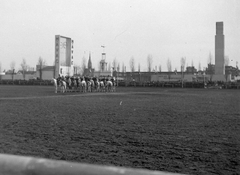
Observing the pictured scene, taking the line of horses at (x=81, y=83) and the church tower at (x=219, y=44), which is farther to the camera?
the church tower at (x=219, y=44)

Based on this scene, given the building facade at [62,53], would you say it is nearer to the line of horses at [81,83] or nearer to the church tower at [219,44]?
the church tower at [219,44]

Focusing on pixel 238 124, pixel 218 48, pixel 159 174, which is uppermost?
pixel 218 48

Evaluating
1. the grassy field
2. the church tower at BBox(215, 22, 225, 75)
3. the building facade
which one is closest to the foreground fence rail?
the grassy field

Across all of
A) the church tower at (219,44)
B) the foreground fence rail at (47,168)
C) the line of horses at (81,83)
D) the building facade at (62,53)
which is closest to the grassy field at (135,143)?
the foreground fence rail at (47,168)

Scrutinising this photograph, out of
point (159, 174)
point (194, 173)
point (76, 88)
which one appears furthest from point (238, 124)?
point (76, 88)

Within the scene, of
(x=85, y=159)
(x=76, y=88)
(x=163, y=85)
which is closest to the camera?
(x=85, y=159)

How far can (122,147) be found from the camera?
19.5 ft

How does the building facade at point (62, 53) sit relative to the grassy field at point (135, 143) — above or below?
above

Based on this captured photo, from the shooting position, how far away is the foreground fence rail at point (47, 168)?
1274 millimetres

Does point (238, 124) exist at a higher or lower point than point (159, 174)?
lower

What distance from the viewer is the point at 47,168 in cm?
135

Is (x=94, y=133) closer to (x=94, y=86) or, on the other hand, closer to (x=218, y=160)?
(x=218, y=160)

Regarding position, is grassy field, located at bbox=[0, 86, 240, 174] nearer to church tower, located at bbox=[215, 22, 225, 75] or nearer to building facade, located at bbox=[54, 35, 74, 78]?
church tower, located at bbox=[215, 22, 225, 75]

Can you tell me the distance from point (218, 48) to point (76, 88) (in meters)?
47.9
